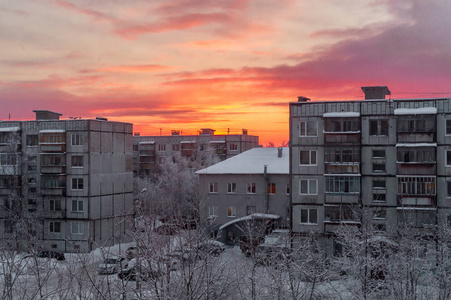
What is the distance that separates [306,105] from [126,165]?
821 inches

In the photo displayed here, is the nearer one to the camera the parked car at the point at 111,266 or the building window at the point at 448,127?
the parked car at the point at 111,266

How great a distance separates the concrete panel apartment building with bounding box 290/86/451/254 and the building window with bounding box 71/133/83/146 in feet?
63.2

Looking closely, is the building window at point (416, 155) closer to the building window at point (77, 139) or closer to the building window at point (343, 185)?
the building window at point (343, 185)

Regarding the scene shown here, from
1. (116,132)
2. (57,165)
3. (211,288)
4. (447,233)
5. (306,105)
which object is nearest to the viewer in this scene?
(211,288)

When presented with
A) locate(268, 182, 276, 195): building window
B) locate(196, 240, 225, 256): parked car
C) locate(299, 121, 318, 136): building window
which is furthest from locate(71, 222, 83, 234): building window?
locate(196, 240, 225, 256): parked car

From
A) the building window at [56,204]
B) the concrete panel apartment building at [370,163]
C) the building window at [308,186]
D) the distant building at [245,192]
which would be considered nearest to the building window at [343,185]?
the concrete panel apartment building at [370,163]

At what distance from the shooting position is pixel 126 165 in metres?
49.6

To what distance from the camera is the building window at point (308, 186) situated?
121 ft

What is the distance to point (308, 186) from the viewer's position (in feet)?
121

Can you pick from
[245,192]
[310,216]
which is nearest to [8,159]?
[245,192]

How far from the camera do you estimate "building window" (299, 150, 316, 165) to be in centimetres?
3681

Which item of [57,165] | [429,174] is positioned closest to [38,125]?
[57,165]

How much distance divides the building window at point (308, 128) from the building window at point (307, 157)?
1.32 metres

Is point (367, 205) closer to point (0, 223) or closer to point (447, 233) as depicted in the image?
point (447, 233)
